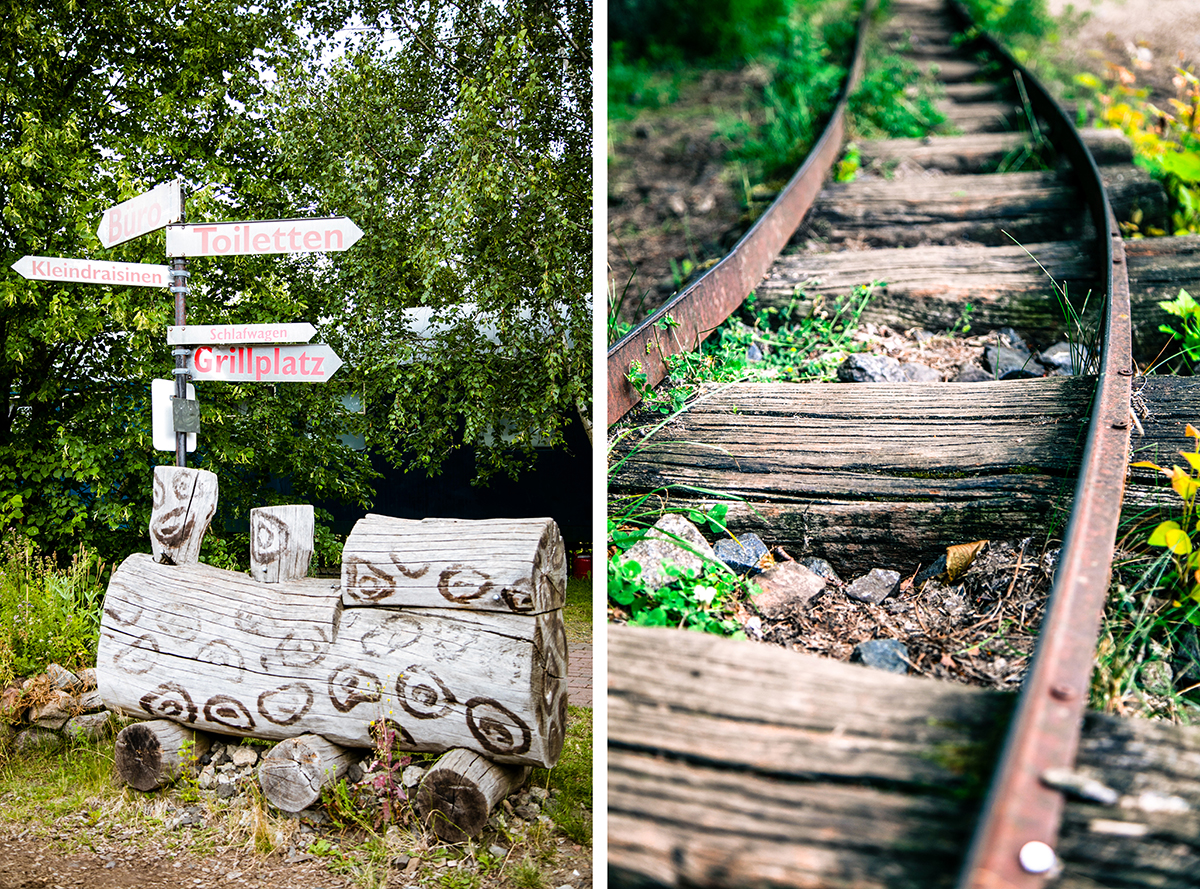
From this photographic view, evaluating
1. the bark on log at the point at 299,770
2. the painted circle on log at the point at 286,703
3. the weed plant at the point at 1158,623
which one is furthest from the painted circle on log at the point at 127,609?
the weed plant at the point at 1158,623

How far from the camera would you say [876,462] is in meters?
1.82

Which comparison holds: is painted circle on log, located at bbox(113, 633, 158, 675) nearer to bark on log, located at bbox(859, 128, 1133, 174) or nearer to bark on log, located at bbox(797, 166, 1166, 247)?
bark on log, located at bbox(797, 166, 1166, 247)

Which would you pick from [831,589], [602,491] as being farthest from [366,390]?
[831,589]

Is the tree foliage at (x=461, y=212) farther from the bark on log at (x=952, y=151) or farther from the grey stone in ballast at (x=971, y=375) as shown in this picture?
the bark on log at (x=952, y=151)

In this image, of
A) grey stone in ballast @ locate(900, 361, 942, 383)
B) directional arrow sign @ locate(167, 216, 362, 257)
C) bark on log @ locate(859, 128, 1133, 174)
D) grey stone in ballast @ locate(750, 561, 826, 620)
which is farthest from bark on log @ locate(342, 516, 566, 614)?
bark on log @ locate(859, 128, 1133, 174)

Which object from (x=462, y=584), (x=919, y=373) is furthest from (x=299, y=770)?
(x=919, y=373)

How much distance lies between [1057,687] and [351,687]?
2.06m

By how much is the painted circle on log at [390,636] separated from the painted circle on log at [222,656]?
1.68ft

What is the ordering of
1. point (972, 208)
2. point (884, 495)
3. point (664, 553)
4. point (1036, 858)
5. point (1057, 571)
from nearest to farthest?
point (1036, 858)
point (1057, 571)
point (664, 553)
point (884, 495)
point (972, 208)

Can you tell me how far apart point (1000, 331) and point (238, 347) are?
2.70 meters

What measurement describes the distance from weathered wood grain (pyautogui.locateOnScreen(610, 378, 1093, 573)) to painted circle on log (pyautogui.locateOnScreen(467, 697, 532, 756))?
86 centimetres

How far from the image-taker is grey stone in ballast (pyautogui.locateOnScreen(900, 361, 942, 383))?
2.37 m

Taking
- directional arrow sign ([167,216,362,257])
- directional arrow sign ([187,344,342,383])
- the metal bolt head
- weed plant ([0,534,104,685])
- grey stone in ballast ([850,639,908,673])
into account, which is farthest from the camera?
weed plant ([0,534,104,685])

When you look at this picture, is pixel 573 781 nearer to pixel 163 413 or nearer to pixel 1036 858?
pixel 1036 858
